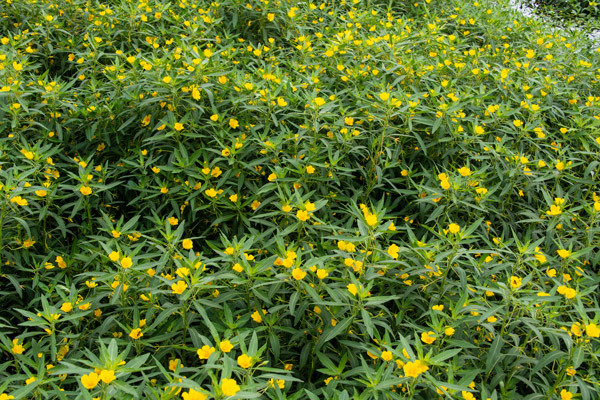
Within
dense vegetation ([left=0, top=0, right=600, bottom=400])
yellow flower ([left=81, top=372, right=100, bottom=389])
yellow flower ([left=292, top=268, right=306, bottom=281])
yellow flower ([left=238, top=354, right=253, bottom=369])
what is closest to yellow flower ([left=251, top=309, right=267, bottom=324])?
dense vegetation ([left=0, top=0, right=600, bottom=400])

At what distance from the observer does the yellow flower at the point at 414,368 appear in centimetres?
146

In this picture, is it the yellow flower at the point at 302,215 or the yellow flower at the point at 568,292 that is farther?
the yellow flower at the point at 302,215

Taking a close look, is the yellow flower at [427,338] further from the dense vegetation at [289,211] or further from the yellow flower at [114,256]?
the yellow flower at [114,256]

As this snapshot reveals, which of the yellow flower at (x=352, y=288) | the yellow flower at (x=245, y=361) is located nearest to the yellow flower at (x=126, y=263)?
the yellow flower at (x=245, y=361)

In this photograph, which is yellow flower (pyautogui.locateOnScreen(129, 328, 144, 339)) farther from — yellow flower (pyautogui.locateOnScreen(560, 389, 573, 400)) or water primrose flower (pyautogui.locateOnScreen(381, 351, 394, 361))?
yellow flower (pyautogui.locateOnScreen(560, 389, 573, 400))

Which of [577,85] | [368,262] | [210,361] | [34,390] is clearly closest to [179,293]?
[210,361]

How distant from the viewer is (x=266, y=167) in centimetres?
262

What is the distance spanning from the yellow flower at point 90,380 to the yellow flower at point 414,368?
883 mm

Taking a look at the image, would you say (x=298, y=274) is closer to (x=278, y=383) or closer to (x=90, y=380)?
(x=278, y=383)

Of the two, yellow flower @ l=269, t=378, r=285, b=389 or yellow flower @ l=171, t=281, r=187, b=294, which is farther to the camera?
yellow flower @ l=171, t=281, r=187, b=294

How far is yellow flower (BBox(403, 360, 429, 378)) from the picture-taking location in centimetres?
146

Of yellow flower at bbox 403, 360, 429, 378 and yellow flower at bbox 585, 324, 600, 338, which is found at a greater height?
yellow flower at bbox 585, 324, 600, 338

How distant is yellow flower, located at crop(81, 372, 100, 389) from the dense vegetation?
11 mm

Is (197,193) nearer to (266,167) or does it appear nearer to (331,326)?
(266,167)
